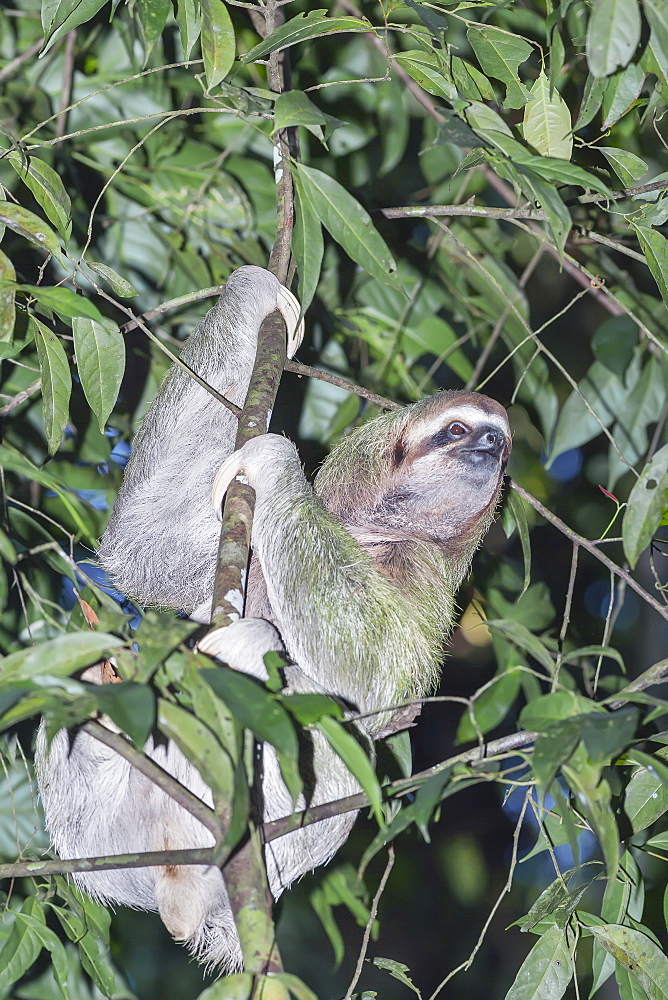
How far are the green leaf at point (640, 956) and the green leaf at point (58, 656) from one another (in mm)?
1861

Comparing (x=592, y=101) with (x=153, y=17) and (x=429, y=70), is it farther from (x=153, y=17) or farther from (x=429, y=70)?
(x=153, y=17)

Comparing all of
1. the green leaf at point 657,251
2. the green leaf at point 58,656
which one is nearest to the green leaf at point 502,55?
the green leaf at point 657,251

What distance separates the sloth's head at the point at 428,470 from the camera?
383 cm

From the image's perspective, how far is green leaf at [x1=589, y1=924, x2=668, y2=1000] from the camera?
254 centimetres

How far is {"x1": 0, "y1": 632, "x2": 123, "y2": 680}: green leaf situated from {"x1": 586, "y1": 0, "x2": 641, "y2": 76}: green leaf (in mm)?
1700

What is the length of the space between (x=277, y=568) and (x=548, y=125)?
1746 mm

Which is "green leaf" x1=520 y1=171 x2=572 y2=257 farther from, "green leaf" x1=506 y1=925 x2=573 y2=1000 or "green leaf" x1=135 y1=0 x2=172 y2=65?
"green leaf" x1=506 y1=925 x2=573 y2=1000

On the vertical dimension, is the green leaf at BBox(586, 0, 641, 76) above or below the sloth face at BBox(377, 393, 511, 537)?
above

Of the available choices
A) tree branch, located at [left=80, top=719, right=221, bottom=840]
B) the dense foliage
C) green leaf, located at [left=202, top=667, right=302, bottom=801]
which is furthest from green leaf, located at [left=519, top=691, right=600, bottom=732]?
tree branch, located at [left=80, top=719, right=221, bottom=840]

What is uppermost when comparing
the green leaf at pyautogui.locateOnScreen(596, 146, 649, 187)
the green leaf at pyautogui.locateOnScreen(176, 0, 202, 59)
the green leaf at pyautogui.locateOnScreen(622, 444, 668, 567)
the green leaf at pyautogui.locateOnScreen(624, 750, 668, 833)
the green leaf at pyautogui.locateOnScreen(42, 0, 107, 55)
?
the green leaf at pyautogui.locateOnScreen(42, 0, 107, 55)

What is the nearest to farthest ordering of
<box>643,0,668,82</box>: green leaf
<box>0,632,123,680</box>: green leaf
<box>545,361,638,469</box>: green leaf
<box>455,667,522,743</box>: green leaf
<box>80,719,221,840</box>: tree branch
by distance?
<box>0,632,123,680</box>: green leaf < <box>80,719,221,840</box>: tree branch < <box>643,0,668,82</box>: green leaf < <box>455,667,522,743</box>: green leaf < <box>545,361,638,469</box>: green leaf

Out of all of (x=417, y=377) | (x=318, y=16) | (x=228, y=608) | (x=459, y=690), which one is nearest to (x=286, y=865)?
(x=228, y=608)

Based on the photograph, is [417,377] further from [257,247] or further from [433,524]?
[433,524]

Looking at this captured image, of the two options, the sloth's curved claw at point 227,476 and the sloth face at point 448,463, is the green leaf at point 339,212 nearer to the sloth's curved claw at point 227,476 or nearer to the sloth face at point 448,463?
the sloth's curved claw at point 227,476
